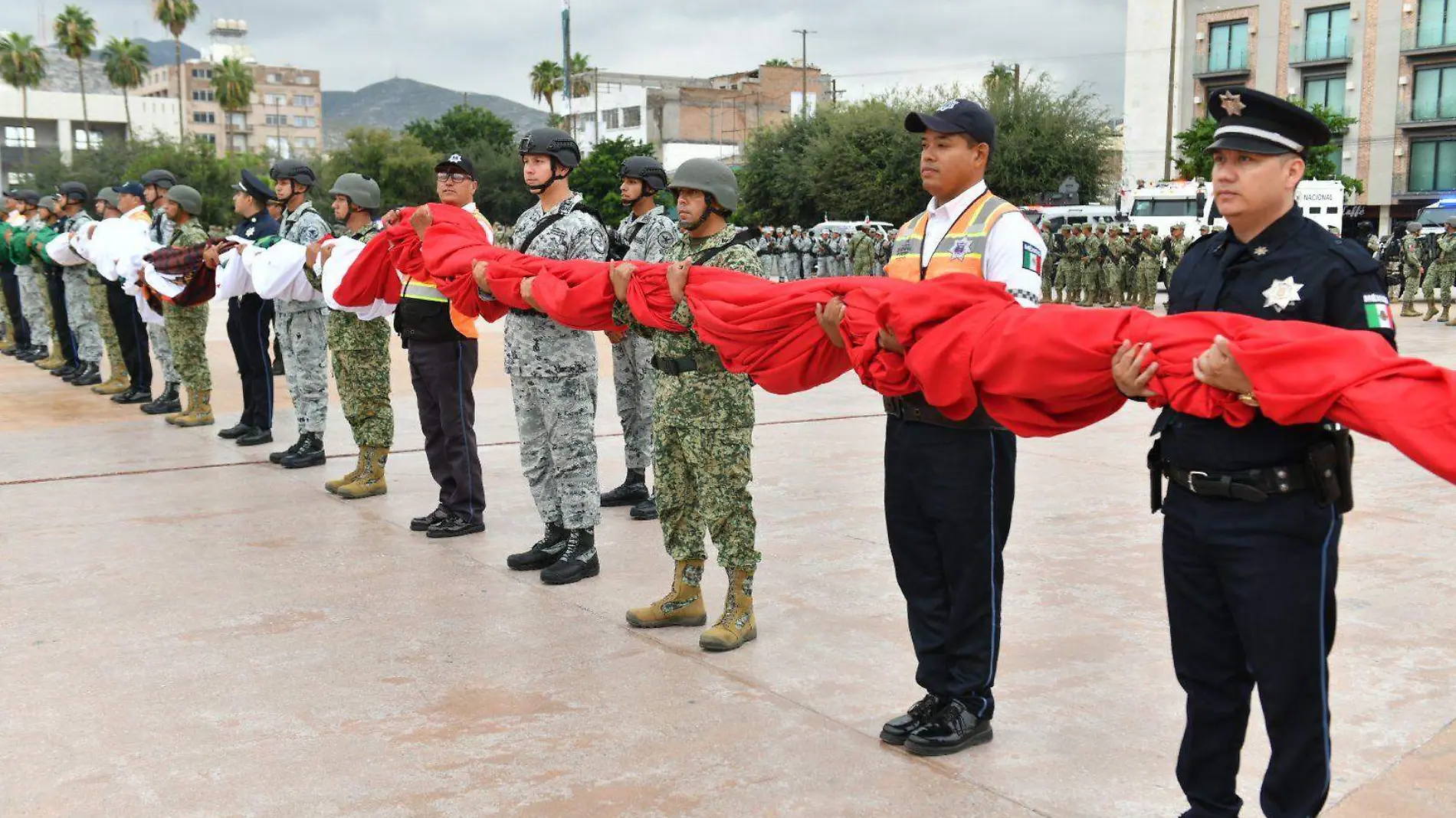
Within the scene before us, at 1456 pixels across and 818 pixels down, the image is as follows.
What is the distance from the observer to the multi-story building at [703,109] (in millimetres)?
74000

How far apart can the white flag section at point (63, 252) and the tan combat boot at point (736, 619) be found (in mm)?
9619

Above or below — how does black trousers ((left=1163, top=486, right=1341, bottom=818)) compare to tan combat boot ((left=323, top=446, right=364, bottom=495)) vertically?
above

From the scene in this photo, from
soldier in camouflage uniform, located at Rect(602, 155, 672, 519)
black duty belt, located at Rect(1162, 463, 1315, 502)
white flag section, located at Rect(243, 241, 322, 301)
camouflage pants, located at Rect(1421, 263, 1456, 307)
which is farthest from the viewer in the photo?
camouflage pants, located at Rect(1421, 263, 1456, 307)

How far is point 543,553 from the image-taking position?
18.7ft

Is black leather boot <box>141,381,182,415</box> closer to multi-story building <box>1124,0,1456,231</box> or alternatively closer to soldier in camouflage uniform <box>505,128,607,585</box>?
soldier in camouflage uniform <box>505,128,607,585</box>

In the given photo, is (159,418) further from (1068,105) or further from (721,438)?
(1068,105)

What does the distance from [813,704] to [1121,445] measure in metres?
5.36

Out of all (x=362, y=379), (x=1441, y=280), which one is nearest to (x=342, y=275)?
(x=362, y=379)

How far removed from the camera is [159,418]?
10320 mm

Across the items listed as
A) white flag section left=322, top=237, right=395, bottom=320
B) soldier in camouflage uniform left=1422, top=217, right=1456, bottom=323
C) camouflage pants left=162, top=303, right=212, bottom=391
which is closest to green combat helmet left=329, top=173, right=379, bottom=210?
white flag section left=322, top=237, right=395, bottom=320

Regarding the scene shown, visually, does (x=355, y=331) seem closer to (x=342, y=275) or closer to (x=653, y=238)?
(x=342, y=275)

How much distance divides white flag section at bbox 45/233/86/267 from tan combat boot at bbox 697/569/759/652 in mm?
9619

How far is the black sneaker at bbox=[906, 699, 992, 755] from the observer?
3.59 m

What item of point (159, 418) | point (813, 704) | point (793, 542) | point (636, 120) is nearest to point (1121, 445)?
point (793, 542)
